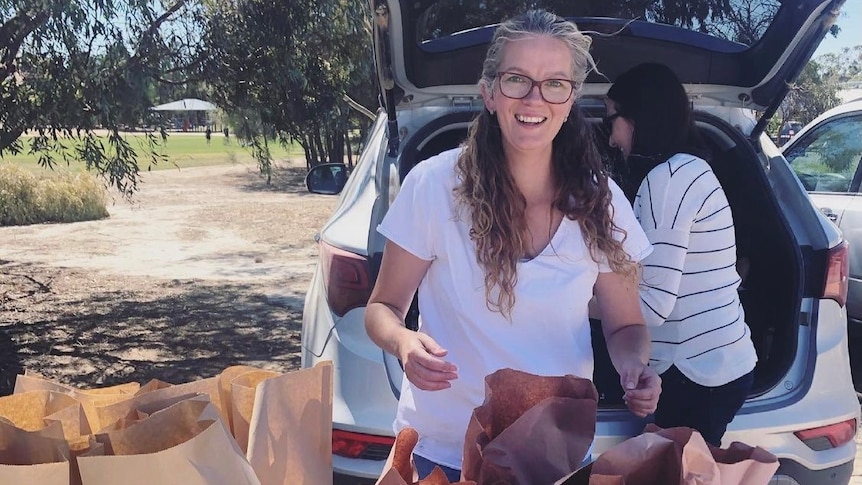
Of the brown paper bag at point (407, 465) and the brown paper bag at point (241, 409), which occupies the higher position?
the brown paper bag at point (241, 409)

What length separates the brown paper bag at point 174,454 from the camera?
3.12 ft

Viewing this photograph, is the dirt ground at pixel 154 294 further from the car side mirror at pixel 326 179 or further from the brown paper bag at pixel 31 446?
the brown paper bag at pixel 31 446

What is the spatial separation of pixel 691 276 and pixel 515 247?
0.83 meters

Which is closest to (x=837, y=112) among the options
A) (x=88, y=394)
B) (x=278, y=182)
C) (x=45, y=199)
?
(x=88, y=394)

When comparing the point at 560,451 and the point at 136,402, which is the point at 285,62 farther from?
the point at 560,451

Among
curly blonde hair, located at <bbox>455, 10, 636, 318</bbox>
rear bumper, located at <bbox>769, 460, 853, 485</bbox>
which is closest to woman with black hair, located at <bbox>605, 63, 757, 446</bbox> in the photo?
rear bumper, located at <bbox>769, 460, 853, 485</bbox>

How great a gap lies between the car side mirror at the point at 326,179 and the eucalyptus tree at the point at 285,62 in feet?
3.14

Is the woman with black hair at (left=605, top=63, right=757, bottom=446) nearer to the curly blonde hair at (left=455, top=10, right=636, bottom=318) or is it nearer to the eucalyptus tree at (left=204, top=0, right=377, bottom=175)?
the curly blonde hair at (left=455, top=10, right=636, bottom=318)

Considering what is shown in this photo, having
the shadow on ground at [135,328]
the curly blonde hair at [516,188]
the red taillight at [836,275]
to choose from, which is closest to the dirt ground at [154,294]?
the shadow on ground at [135,328]

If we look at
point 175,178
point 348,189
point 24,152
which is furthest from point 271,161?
point 175,178

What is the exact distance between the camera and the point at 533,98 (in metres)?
1.63

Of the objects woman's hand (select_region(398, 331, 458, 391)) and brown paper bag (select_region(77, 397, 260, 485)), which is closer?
brown paper bag (select_region(77, 397, 260, 485))

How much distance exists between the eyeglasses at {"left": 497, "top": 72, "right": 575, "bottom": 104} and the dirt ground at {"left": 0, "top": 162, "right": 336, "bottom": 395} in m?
3.91

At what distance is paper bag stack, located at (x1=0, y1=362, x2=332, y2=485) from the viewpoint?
0.96m
